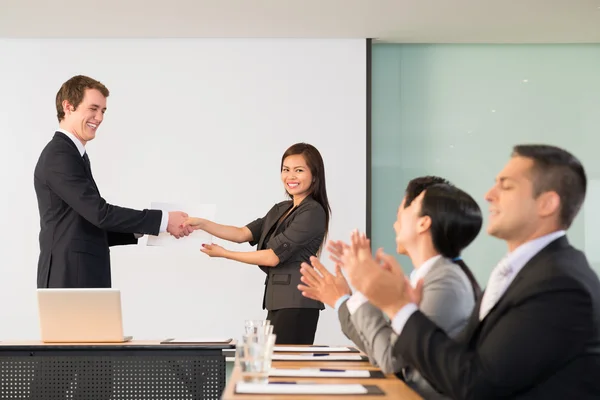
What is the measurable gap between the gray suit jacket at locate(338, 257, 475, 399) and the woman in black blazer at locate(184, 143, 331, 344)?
1.60m

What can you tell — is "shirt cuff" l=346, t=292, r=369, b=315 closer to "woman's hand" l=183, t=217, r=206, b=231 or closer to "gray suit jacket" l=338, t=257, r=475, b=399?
"gray suit jacket" l=338, t=257, r=475, b=399

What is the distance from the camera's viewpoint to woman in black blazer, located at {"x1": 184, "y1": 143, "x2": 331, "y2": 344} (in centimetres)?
374

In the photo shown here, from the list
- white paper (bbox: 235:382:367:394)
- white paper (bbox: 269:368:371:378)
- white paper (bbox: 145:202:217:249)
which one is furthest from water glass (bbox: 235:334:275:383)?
white paper (bbox: 145:202:217:249)

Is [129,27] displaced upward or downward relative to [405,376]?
upward

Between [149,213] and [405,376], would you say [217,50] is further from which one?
[405,376]

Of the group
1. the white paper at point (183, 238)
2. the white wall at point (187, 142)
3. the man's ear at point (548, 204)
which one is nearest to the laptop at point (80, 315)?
the white paper at point (183, 238)

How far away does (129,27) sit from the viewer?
239 inches

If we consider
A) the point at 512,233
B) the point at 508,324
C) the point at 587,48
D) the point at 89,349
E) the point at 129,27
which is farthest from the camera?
the point at 587,48

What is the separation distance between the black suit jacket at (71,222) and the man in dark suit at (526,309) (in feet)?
7.49

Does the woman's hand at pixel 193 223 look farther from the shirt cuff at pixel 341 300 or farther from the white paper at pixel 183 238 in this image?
the shirt cuff at pixel 341 300

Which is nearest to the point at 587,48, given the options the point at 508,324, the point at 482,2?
the point at 482,2

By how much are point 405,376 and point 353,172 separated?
430 cm

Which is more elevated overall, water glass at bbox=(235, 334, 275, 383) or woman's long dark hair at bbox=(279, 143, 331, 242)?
woman's long dark hair at bbox=(279, 143, 331, 242)

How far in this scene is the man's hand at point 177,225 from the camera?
4.08 m
